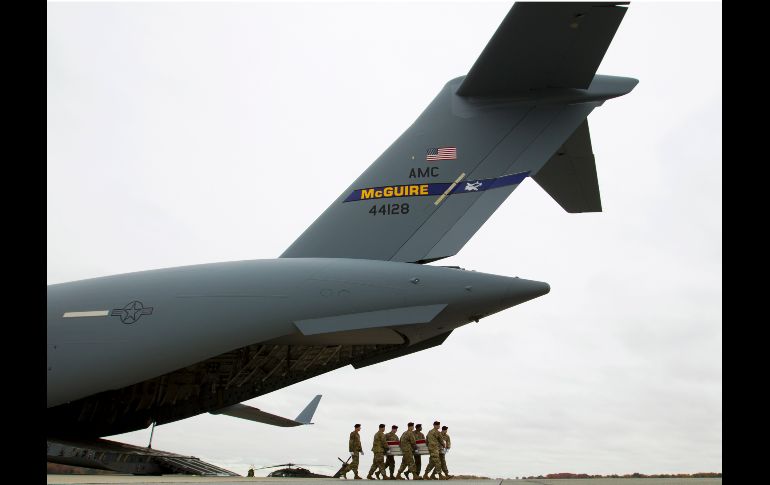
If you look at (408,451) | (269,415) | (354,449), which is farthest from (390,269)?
(269,415)

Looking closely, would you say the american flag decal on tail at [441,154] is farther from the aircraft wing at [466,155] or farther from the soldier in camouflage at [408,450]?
the soldier in camouflage at [408,450]

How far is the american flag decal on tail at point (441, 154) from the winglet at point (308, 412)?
8.30m

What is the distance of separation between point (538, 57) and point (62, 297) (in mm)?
5772


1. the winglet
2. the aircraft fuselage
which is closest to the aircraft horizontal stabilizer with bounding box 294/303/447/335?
the aircraft fuselage

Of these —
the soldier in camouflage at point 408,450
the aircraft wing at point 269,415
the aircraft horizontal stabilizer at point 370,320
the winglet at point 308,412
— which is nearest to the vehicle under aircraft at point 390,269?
the aircraft horizontal stabilizer at point 370,320

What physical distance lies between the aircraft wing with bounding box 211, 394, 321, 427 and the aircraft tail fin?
5.65 metres

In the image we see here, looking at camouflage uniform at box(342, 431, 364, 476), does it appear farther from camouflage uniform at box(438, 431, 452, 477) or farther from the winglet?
the winglet

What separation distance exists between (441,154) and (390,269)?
5.08 ft

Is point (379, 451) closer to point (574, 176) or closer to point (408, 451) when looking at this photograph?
point (408, 451)

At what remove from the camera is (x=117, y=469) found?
9109 mm

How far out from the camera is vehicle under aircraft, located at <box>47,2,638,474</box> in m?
7.04

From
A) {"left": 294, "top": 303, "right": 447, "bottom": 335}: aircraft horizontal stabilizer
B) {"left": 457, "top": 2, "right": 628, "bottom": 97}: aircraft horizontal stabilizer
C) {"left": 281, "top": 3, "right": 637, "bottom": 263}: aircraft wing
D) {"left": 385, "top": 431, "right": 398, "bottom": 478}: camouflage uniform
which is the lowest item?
{"left": 385, "top": 431, "right": 398, "bottom": 478}: camouflage uniform
